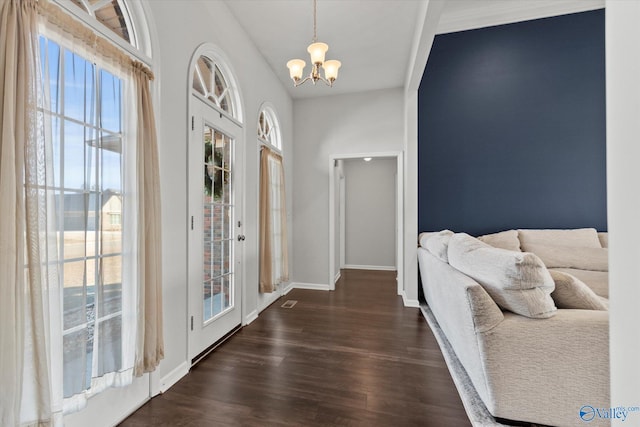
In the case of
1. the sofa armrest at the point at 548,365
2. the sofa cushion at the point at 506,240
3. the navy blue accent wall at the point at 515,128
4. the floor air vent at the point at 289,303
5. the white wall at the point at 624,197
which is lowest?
the floor air vent at the point at 289,303

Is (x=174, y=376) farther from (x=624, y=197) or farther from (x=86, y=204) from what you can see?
(x=624, y=197)

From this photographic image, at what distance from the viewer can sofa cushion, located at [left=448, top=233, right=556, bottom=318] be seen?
1452 mm

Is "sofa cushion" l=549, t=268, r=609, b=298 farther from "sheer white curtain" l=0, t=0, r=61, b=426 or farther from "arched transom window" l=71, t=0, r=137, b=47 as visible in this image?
"arched transom window" l=71, t=0, r=137, b=47

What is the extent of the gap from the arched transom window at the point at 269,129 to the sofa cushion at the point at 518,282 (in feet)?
9.24

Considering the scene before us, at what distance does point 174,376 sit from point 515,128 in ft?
14.8

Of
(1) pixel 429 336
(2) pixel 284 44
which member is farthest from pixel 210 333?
(2) pixel 284 44

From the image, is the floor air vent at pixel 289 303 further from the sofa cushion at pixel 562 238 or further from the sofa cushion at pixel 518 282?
the sofa cushion at pixel 562 238

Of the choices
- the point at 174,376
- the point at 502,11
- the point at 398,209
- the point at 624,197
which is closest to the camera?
the point at 624,197

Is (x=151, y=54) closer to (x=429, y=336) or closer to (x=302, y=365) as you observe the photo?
(x=302, y=365)

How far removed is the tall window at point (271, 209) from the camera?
343 cm

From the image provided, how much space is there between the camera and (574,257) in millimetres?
2945

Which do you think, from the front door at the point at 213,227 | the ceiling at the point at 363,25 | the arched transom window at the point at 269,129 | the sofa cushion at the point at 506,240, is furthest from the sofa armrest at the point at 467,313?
the arched transom window at the point at 269,129

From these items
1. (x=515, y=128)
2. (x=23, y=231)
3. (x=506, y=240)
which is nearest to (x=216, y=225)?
(x=23, y=231)

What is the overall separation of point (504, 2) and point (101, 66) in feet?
14.0
